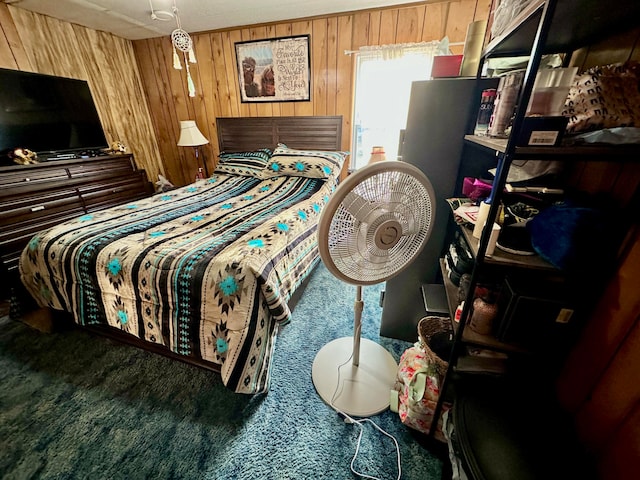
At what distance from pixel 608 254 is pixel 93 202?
3839 millimetres

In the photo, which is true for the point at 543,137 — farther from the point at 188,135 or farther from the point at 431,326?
the point at 188,135

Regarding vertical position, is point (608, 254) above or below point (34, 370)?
above

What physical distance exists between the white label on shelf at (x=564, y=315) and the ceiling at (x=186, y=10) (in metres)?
2.82

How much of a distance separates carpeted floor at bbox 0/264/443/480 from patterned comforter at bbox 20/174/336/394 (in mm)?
192

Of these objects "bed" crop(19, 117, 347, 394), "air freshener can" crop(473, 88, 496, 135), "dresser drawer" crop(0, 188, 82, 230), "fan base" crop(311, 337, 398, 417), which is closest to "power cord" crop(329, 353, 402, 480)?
"fan base" crop(311, 337, 398, 417)

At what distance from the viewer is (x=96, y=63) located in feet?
9.79

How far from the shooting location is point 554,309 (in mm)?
760

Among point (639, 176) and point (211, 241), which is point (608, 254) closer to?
point (639, 176)

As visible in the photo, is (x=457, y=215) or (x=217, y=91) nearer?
(x=457, y=215)

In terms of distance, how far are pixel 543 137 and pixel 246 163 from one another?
2825mm

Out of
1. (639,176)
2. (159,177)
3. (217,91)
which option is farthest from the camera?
(159,177)

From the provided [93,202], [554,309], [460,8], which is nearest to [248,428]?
[554,309]

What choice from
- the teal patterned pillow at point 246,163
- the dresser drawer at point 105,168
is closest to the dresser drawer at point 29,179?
the dresser drawer at point 105,168

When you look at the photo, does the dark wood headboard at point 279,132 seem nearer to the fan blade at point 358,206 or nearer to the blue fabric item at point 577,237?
the fan blade at point 358,206
